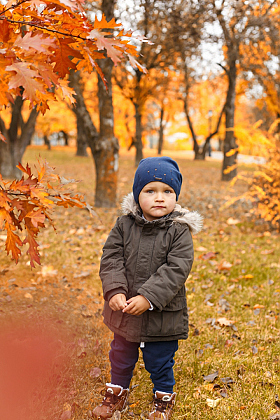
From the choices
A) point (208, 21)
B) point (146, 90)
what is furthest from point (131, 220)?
point (146, 90)

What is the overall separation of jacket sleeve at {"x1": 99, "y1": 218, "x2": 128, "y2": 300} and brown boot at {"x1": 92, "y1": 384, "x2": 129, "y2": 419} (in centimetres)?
65

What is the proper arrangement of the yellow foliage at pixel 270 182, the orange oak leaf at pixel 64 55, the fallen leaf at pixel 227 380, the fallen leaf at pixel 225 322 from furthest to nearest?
the yellow foliage at pixel 270 182
the fallen leaf at pixel 225 322
the fallen leaf at pixel 227 380
the orange oak leaf at pixel 64 55

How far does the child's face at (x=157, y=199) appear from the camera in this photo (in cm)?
219

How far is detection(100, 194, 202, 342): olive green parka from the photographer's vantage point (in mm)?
2064

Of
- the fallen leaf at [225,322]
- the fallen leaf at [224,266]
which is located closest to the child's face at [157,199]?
the fallen leaf at [225,322]

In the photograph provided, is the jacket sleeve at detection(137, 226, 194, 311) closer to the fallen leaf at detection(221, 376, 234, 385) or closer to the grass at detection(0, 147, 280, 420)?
the grass at detection(0, 147, 280, 420)

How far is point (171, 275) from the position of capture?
6.75 feet

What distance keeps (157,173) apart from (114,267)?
0.63 meters

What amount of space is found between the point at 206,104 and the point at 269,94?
12.9m

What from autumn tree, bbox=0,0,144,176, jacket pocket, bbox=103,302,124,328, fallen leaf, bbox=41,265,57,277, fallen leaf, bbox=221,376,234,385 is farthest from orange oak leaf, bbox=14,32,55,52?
fallen leaf, bbox=41,265,57,277

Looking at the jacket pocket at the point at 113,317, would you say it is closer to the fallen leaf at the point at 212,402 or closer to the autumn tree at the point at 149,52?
the fallen leaf at the point at 212,402

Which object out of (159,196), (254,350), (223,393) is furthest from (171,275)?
(254,350)

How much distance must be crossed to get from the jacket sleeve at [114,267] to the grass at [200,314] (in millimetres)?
762

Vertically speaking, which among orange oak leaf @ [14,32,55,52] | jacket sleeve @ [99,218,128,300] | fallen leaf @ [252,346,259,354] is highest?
orange oak leaf @ [14,32,55,52]
